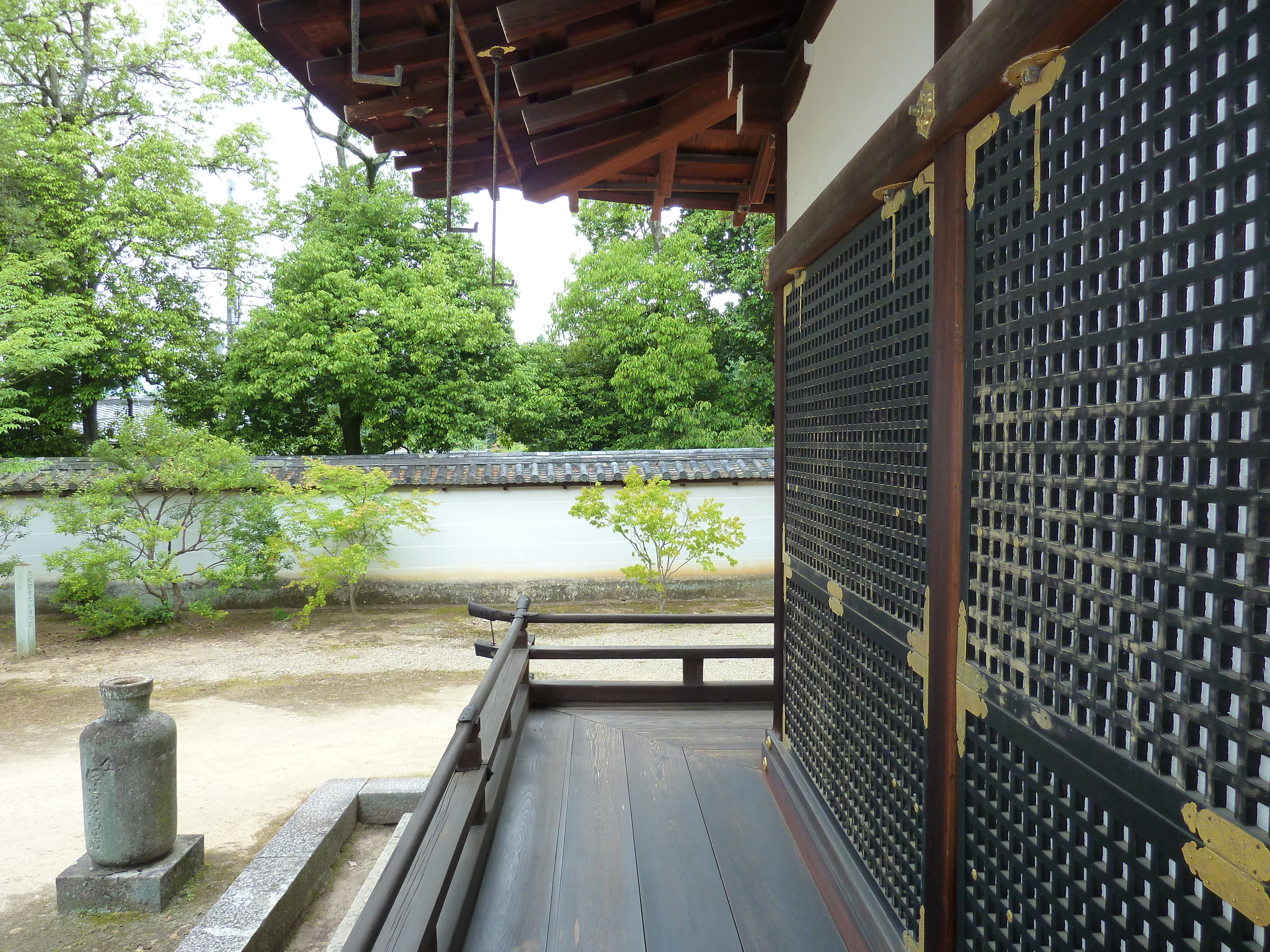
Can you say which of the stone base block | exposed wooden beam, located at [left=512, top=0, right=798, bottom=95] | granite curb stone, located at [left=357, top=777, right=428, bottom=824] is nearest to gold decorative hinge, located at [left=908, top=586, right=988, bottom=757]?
exposed wooden beam, located at [left=512, top=0, right=798, bottom=95]

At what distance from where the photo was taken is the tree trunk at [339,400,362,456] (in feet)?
52.7

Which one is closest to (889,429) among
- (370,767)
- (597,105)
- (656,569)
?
(597,105)

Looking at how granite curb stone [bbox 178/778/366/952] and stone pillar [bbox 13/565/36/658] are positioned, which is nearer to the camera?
granite curb stone [bbox 178/778/366/952]

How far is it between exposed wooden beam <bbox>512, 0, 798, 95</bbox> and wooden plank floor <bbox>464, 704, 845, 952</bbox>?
2.63 meters

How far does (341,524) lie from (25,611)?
136 inches

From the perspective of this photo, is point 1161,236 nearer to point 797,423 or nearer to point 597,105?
point 797,423

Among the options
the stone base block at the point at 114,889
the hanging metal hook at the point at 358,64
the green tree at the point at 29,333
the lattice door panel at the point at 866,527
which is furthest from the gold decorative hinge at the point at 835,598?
the green tree at the point at 29,333

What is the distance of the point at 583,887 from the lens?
2.38 metres

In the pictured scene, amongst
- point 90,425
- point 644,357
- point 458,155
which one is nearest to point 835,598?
point 458,155

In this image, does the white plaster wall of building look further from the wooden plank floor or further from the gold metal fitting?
the wooden plank floor

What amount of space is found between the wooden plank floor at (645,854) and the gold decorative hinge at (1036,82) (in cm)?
193

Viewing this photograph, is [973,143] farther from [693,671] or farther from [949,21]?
[693,671]

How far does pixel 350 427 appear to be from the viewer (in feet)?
53.4

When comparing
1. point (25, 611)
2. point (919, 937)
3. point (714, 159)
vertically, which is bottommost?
point (25, 611)
